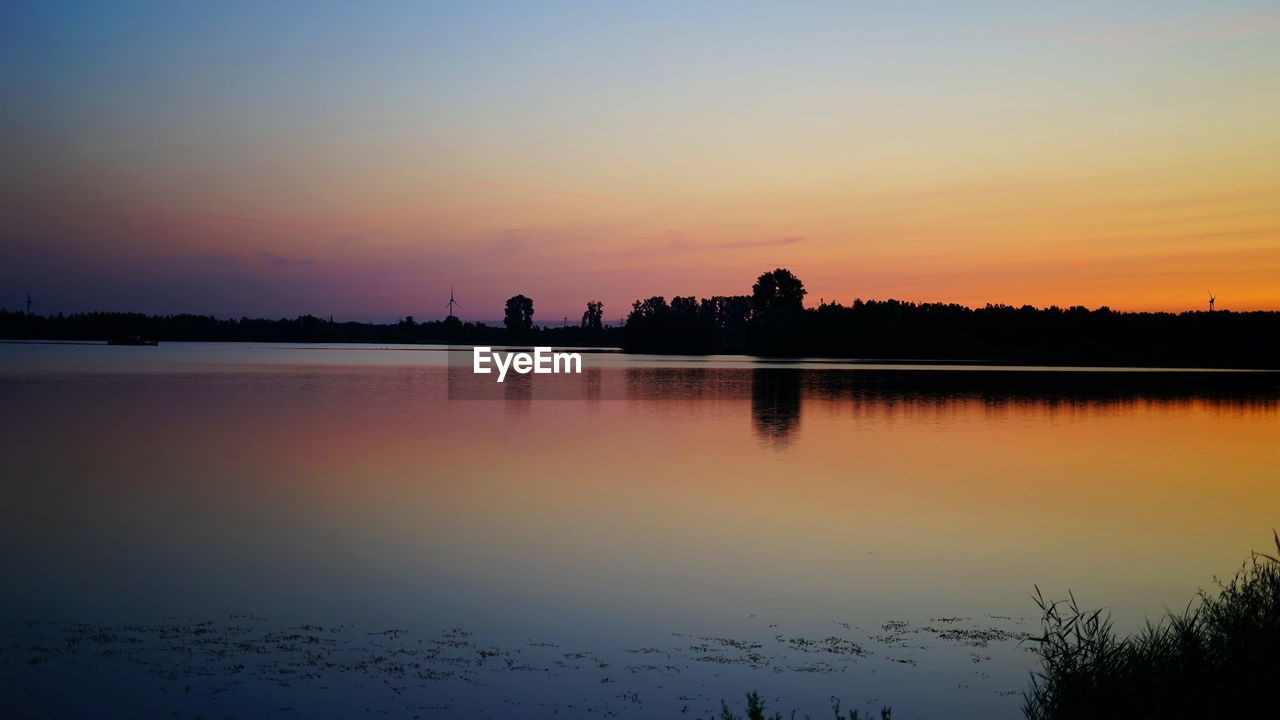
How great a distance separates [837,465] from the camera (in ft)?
80.2

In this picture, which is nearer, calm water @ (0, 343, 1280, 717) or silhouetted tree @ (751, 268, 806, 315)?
calm water @ (0, 343, 1280, 717)

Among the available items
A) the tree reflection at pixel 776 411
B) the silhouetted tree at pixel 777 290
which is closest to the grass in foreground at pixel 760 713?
the tree reflection at pixel 776 411

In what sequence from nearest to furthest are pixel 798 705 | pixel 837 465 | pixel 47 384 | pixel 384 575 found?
1. pixel 798 705
2. pixel 384 575
3. pixel 837 465
4. pixel 47 384

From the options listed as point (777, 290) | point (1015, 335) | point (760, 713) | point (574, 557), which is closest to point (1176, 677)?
point (760, 713)

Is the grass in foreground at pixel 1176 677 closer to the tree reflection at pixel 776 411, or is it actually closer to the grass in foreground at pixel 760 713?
the grass in foreground at pixel 760 713

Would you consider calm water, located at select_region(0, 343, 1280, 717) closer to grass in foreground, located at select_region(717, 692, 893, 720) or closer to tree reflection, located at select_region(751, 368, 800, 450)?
grass in foreground, located at select_region(717, 692, 893, 720)

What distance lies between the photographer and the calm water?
28.4ft

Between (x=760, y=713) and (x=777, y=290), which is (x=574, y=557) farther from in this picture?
(x=777, y=290)

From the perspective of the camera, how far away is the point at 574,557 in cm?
1397

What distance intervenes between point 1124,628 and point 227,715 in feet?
31.2

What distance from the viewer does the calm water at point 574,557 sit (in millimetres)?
8664

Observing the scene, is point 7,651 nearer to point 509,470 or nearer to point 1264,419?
point 509,470

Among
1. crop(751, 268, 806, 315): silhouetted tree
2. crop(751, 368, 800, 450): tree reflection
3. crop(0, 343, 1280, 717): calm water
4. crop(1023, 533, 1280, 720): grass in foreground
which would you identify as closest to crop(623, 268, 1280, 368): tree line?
crop(751, 268, 806, 315): silhouetted tree

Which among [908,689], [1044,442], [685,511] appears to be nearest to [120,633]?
[908,689]
